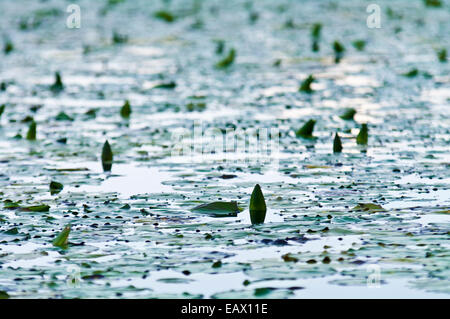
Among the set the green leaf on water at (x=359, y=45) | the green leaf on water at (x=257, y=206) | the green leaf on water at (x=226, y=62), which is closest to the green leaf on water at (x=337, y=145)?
the green leaf on water at (x=257, y=206)

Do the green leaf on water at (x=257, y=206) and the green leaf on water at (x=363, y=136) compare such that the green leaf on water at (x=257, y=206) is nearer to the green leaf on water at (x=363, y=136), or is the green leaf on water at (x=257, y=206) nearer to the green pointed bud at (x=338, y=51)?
the green leaf on water at (x=363, y=136)

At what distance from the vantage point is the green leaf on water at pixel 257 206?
6281 mm

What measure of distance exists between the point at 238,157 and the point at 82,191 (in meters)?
1.67

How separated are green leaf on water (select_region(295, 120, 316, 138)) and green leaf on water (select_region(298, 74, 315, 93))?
2602mm

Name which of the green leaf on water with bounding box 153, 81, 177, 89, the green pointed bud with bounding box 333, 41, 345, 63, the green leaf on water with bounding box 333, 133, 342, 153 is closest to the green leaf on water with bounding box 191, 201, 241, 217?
the green leaf on water with bounding box 333, 133, 342, 153

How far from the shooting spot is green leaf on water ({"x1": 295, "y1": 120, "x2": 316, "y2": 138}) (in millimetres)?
9188

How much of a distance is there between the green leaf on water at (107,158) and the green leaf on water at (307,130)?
1904 millimetres

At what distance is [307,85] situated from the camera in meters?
11.9

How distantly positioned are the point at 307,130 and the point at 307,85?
2.75m

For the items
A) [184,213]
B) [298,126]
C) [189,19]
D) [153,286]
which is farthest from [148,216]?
[189,19]

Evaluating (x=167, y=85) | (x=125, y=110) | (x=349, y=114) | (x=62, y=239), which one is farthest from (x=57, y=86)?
(x=62, y=239)

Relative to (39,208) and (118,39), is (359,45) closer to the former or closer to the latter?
(118,39)
